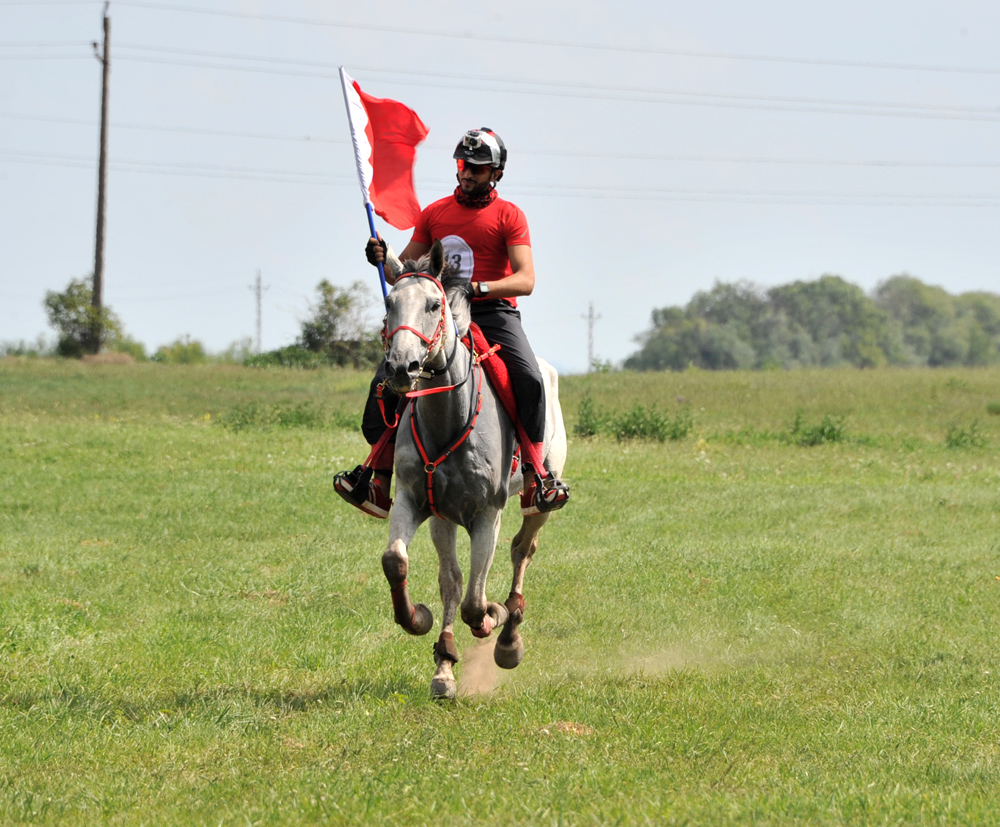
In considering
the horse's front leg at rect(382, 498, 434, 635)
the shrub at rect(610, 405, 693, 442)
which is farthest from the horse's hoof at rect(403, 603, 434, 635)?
the shrub at rect(610, 405, 693, 442)

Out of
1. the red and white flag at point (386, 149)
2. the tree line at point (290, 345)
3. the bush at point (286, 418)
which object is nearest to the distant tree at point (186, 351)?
the tree line at point (290, 345)

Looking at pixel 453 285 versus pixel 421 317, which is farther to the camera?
pixel 453 285

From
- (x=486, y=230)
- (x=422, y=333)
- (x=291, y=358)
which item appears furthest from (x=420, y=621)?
(x=291, y=358)

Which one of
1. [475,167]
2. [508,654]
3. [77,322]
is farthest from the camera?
[77,322]

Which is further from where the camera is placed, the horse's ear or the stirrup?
the stirrup

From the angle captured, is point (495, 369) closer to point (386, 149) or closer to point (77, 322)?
point (386, 149)

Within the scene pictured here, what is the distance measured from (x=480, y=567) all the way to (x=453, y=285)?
6.34ft

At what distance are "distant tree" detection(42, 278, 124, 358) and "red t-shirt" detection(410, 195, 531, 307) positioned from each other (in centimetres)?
5121

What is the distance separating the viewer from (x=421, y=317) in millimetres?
6504

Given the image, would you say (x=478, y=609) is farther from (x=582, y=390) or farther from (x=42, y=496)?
(x=582, y=390)

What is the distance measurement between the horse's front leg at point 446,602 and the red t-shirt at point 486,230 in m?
1.83

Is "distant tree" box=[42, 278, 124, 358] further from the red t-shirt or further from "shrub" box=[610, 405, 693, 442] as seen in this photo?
the red t-shirt

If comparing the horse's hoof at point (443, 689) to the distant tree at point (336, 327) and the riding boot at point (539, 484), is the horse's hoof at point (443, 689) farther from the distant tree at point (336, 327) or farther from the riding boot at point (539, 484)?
the distant tree at point (336, 327)

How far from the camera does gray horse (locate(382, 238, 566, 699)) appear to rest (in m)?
6.74
